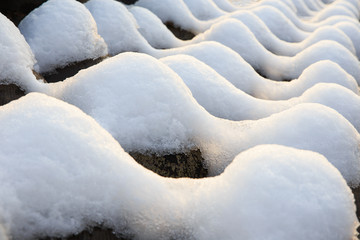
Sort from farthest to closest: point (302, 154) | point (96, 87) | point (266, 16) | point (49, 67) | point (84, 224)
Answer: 1. point (266, 16)
2. point (49, 67)
3. point (96, 87)
4. point (302, 154)
5. point (84, 224)

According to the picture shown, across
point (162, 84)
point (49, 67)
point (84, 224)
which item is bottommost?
point (49, 67)

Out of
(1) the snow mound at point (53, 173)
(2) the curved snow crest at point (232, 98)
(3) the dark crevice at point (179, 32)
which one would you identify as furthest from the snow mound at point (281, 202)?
(3) the dark crevice at point (179, 32)

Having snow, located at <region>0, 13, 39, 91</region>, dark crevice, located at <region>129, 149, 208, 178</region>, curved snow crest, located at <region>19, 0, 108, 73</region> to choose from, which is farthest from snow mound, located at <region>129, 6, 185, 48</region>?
dark crevice, located at <region>129, 149, 208, 178</region>

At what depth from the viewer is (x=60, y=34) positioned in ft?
4.32

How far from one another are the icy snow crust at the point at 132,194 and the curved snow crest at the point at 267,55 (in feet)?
4.27

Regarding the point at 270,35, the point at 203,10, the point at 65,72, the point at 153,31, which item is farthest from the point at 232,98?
the point at 203,10

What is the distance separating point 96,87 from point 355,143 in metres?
0.76

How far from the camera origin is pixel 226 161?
100 cm

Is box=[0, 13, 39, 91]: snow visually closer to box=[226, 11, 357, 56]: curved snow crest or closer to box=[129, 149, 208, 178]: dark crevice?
box=[129, 149, 208, 178]: dark crevice

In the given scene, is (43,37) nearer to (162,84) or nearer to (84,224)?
(162,84)

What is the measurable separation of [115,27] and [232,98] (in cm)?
70

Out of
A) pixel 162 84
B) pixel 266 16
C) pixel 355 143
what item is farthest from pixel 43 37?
pixel 266 16

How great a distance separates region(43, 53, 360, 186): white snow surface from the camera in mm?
948

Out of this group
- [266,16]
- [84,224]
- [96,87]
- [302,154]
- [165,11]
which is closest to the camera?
[84,224]
